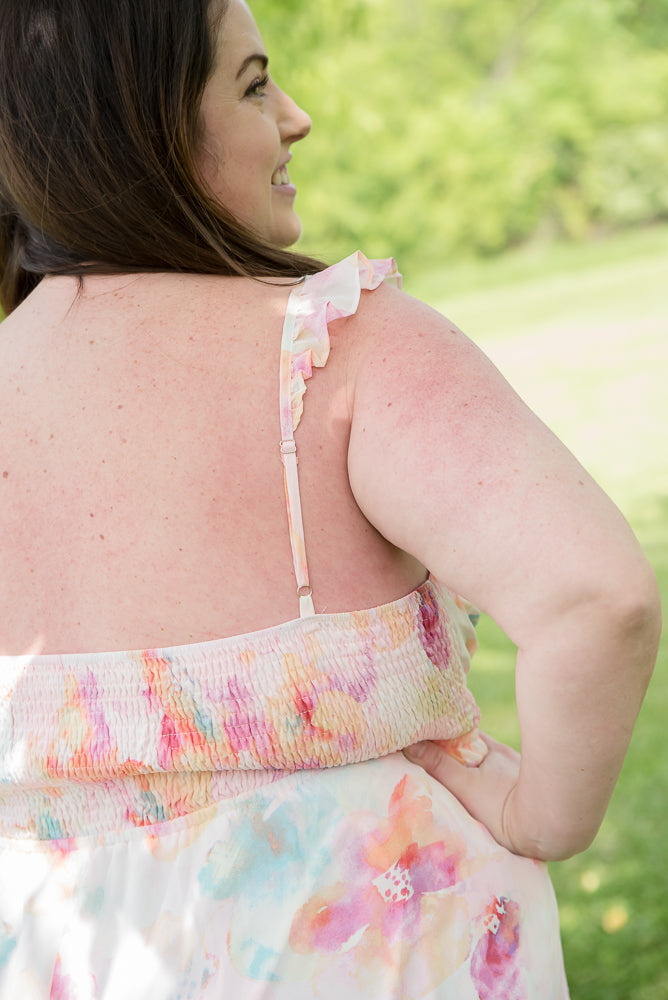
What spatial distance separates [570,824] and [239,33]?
1165 mm

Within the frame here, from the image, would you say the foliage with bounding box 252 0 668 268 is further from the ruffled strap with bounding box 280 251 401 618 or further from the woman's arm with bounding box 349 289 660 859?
the woman's arm with bounding box 349 289 660 859

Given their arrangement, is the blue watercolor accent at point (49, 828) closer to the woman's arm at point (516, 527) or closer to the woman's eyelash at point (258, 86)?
the woman's arm at point (516, 527)

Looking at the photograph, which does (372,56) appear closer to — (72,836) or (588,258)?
(588,258)

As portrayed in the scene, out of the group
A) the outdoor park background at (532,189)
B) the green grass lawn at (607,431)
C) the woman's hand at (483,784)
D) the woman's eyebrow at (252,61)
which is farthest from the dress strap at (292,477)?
the outdoor park background at (532,189)

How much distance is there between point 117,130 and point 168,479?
1.60 ft

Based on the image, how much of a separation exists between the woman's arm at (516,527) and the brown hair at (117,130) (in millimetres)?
298

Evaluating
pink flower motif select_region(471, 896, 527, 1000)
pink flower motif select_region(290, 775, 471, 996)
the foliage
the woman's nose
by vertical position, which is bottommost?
the foliage

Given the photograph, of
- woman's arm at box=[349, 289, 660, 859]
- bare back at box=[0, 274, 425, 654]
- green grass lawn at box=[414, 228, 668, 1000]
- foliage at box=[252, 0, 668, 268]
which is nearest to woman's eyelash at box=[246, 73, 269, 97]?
bare back at box=[0, 274, 425, 654]

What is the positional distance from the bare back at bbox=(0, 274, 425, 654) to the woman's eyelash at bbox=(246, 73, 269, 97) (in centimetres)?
34

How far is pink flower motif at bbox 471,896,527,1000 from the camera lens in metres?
1.46

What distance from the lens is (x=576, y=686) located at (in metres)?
1.30

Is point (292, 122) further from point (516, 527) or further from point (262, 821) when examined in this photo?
point (262, 821)

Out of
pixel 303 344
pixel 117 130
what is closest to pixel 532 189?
pixel 117 130

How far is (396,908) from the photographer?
1427mm
